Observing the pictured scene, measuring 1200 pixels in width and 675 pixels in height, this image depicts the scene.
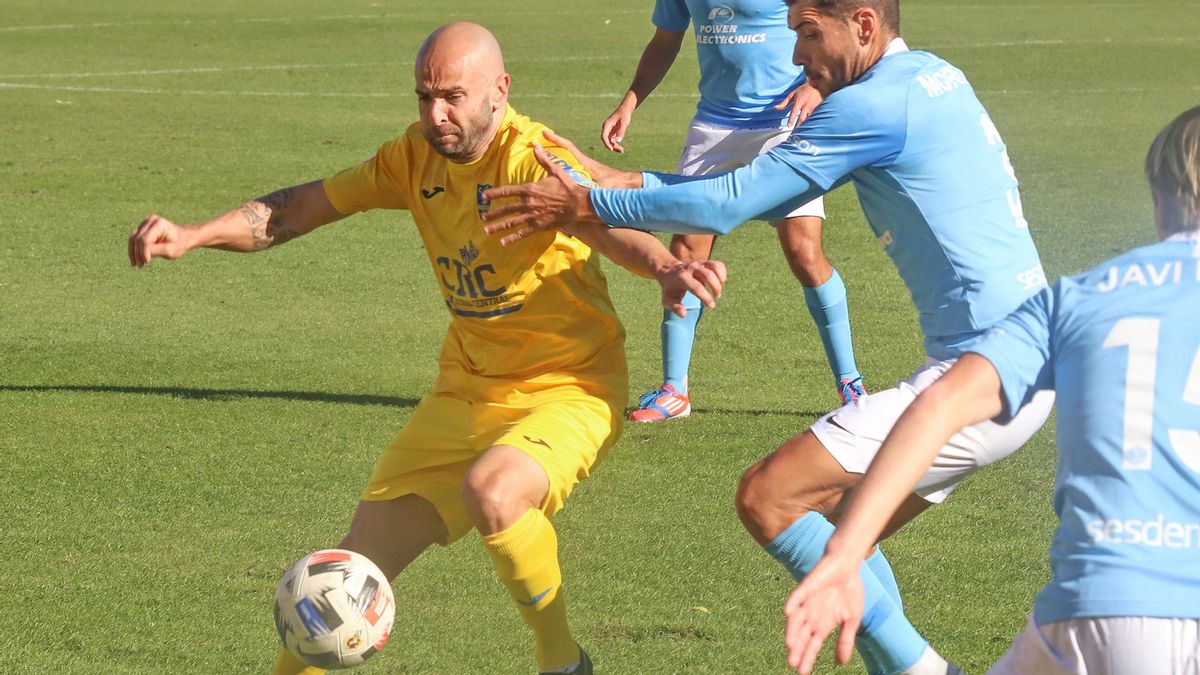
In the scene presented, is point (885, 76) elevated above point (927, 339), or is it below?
above

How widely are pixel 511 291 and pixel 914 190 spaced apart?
133 cm

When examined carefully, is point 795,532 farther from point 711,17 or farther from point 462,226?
point 711,17

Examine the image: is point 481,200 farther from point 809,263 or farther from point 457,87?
point 809,263

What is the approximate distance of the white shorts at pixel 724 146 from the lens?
8430mm

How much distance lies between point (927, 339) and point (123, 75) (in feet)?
57.5

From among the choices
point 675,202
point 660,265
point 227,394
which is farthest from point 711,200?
point 227,394

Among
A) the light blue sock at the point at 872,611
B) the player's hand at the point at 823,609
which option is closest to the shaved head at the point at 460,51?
the light blue sock at the point at 872,611

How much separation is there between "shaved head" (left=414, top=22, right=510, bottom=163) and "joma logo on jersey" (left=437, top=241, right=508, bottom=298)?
1.03 ft

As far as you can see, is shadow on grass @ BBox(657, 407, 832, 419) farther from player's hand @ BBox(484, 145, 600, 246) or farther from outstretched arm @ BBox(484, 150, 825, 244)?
player's hand @ BBox(484, 145, 600, 246)

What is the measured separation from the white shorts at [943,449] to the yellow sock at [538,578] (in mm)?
832

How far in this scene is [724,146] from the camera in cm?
849

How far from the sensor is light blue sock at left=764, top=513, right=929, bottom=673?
14.9 ft

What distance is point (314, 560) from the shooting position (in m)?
4.73

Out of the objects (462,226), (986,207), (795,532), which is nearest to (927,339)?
(986,207)
